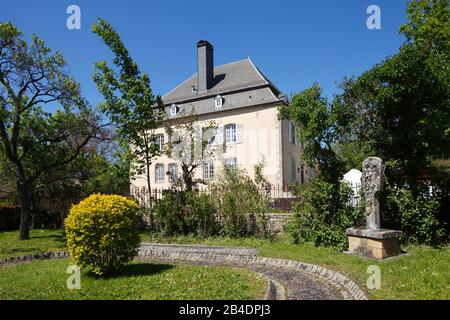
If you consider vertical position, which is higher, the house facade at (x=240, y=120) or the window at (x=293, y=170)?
the house facade at (x=240, y=120)

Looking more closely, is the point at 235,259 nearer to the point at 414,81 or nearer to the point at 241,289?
the point at 241,289

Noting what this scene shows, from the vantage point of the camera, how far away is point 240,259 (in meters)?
10.1

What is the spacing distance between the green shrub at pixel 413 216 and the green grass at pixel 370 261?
0.56 m

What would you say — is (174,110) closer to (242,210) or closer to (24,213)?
(24,213)

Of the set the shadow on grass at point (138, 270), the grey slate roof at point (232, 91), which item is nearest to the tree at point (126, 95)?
the shadow on grass at point (138, 270)

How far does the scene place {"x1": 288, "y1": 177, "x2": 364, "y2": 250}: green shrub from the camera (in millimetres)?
10758

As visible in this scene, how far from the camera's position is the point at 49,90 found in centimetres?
1380

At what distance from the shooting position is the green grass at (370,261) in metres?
5.94

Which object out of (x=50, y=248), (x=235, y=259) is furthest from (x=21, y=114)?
(x=235, y=259)

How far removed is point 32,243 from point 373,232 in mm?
11799

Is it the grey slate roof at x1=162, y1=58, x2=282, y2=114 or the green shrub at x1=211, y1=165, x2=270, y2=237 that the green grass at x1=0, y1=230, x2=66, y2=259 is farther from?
the grey slate roof at x1=162, y1=58, x2=282, y2=114

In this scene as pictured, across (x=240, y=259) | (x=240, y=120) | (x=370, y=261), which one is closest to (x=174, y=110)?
(x=240, y=120)

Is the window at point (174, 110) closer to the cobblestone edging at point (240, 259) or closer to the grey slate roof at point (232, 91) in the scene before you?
the grey slate roof at point (232, 91)
